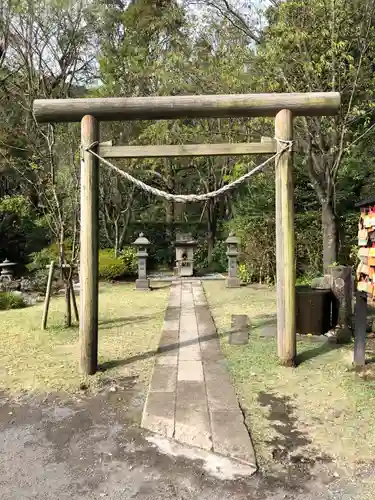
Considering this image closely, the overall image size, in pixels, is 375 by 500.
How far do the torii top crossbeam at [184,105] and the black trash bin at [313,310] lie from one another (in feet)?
7.09

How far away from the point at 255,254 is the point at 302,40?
210 inches

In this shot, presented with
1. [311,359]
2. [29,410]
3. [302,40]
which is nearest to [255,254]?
[302,40]

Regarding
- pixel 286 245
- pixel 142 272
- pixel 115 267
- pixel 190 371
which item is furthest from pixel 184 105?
pixel 115 267

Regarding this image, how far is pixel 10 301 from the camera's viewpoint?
7.79m

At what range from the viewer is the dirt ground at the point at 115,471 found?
1.99 m

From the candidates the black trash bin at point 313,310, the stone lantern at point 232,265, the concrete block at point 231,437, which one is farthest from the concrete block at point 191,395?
the stone lantern at point 232,265

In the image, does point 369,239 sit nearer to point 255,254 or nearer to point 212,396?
point 255,254

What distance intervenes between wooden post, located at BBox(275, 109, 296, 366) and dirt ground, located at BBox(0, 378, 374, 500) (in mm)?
1633

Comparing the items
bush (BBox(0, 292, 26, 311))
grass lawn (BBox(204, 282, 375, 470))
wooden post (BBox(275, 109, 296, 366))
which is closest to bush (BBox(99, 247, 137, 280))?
bush (BBox(0, 292, 26, 311))

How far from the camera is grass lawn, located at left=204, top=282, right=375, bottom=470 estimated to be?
241 centimetres

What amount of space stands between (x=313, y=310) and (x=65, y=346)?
10.1 ft

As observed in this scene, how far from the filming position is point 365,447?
2391 mm

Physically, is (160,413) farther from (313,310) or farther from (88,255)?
(313,310)

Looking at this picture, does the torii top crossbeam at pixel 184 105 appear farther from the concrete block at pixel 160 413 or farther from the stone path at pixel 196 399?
the concrete block at pixel 160 413
